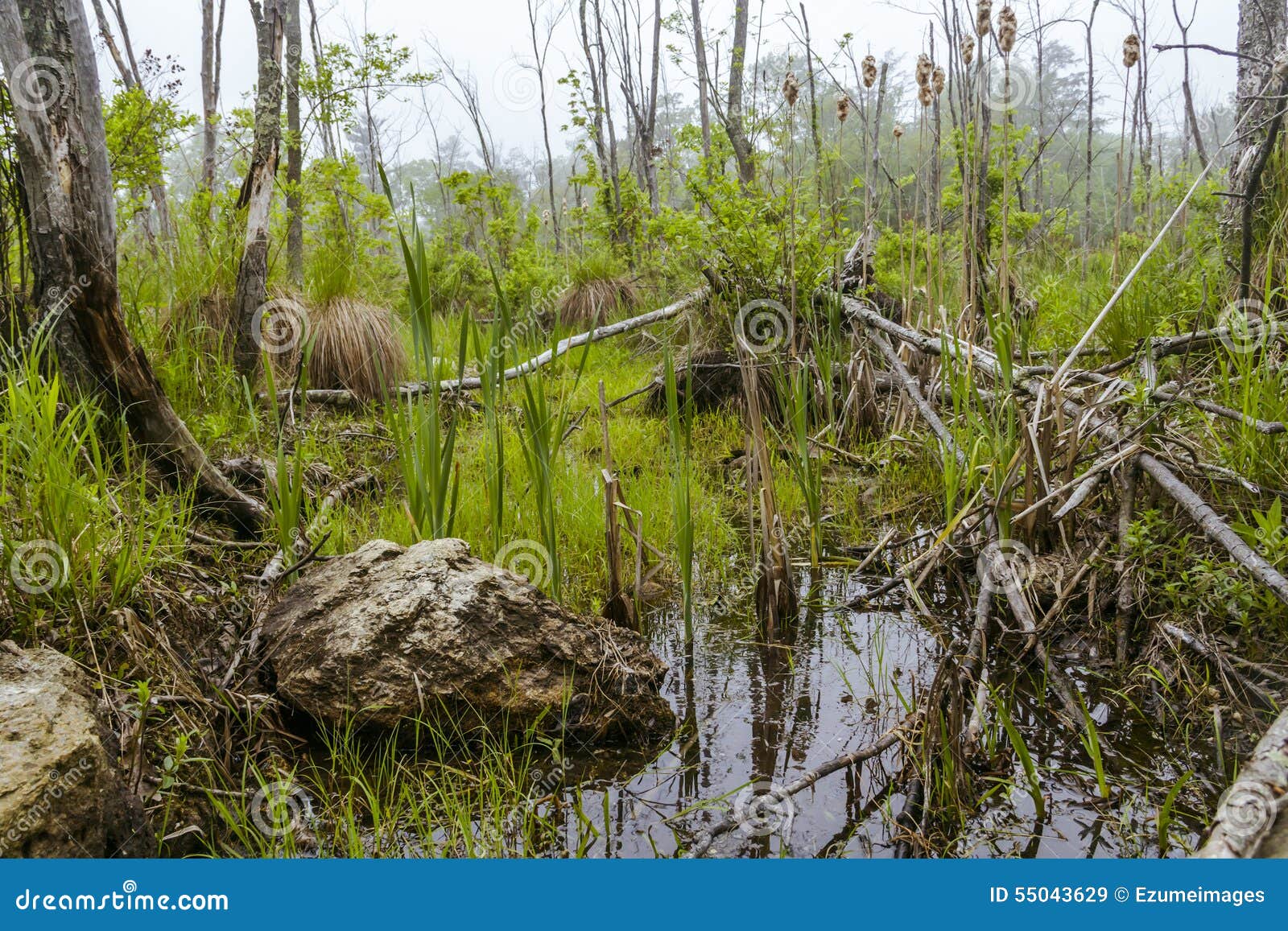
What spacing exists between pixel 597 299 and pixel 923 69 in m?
4.72

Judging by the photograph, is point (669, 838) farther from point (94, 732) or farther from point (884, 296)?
point (884, 296)

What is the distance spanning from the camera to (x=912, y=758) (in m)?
1.96

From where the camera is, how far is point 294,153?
28.1ft

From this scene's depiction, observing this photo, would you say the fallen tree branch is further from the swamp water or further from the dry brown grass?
the dry brown grass

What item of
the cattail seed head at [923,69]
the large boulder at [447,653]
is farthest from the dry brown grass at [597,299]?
the large boulder at [447,653]

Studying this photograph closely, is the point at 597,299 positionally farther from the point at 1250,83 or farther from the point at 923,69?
the point at 1250,83

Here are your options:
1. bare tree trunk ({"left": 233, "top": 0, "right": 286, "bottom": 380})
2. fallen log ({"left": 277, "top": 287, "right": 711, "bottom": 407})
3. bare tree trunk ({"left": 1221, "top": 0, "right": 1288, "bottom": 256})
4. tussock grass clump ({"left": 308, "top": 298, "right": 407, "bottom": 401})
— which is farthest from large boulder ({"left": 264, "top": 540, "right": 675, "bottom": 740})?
bare tree trunk ({"left": 1221, "top": 0, "right": 1288, "bottom": 256})

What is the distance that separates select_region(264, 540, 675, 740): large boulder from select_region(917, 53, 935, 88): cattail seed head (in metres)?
3.47

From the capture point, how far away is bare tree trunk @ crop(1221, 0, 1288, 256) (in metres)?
3.83

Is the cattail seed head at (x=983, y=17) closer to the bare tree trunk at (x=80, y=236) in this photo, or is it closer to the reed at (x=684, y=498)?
the reed at (x=684, y=498)

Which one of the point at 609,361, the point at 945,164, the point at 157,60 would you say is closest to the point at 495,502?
the point at 609,361

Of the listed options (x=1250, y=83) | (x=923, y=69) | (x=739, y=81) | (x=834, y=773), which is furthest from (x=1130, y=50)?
(x=739, y=81)

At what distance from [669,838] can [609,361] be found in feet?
18.2

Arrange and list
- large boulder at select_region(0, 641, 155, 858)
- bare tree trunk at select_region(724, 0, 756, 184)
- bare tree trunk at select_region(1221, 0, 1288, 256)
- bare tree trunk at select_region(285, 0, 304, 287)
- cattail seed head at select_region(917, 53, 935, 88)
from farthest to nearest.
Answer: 1. bare tree trunk at select_region(724, 0, 756, 184)
2. bare tree trunk at select_region(285, 0, 304, 287)
3. cattail seed head at select_region(917, 53, 935, 88)
4. bare tree trunk at select_region(1221, 0, 1288, 256)
5. large boulder at select_region(0, 641, 155, 858)
